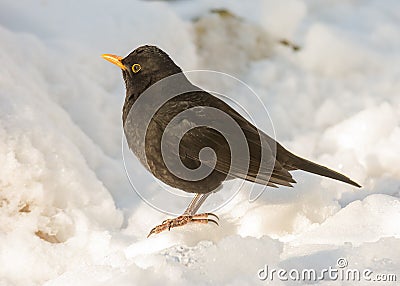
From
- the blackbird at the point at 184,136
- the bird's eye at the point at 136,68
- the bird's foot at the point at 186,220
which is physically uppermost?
the bird's eye at the point at 136,68

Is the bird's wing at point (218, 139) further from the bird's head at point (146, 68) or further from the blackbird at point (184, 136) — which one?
the bird's head at point (146, 68)

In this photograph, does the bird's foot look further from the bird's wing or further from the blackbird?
the bird's wing

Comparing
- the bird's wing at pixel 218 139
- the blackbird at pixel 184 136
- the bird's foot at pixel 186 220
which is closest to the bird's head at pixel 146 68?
the blackbird at pixel 184 136

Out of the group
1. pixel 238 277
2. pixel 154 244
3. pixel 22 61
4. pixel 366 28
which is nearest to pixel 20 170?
pixel 154 244

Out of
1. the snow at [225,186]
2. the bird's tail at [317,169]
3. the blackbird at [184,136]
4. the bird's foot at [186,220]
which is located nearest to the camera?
the snow at [225,186]

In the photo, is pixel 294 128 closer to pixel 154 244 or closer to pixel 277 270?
pixel 154 244

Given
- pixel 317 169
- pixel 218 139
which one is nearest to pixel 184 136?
pixel 218 139
